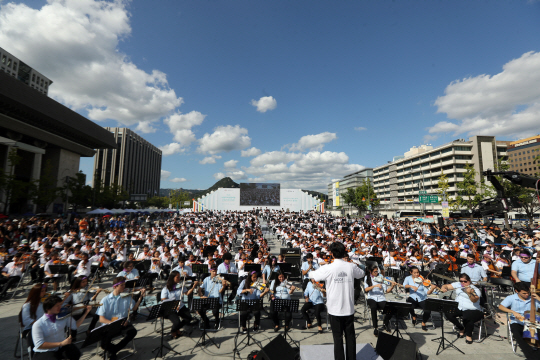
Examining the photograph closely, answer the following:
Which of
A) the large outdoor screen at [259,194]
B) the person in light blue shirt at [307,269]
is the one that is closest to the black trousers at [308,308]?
the person in light blue shirt at [307,269]

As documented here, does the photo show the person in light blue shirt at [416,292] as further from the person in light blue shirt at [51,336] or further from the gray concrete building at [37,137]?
the gray concrete building at [37,137]

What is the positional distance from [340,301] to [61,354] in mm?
5153

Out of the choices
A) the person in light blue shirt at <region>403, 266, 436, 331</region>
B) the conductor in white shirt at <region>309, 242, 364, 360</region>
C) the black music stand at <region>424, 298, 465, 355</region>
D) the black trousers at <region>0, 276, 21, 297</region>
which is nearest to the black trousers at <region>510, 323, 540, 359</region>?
the black music stand at <region>424, 298, 465, 355</region>

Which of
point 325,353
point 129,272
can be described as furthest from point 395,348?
point 129,272

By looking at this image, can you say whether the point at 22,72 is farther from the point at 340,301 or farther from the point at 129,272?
the point at 340,301

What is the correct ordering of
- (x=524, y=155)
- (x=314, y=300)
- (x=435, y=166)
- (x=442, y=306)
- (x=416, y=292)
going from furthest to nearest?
(x=524, y=155) < (x=435, y=166) < (x=416, y=292) < (x=314, y=300) < (x=442, y=306)

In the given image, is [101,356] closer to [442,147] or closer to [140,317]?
[140,317]

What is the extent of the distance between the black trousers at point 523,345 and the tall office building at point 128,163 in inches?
3856

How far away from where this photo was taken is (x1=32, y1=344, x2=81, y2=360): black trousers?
4250 mm

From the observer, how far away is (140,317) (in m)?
7.56

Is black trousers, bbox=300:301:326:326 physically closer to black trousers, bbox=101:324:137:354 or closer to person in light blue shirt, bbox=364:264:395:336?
person in light blue shirt, bbox=364:264:395:336

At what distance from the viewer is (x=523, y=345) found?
5.02 meters

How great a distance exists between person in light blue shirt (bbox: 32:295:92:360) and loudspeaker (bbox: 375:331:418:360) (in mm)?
5825

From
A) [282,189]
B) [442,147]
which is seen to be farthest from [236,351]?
[442,147]
